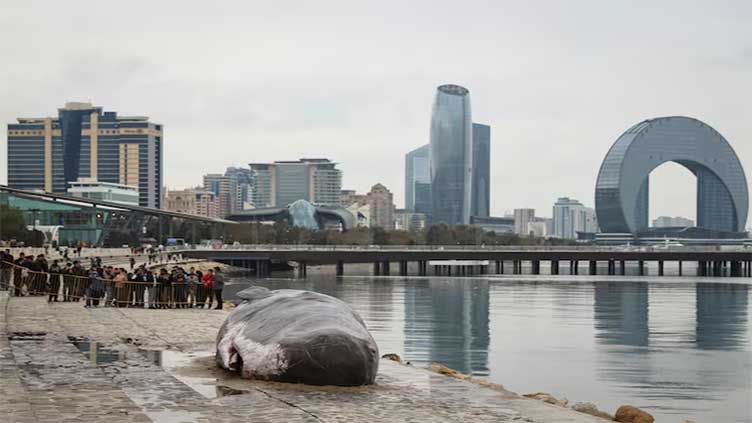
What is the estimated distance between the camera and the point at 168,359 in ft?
74.5

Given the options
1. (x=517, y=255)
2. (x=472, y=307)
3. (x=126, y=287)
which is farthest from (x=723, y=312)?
(x=517, y=255)

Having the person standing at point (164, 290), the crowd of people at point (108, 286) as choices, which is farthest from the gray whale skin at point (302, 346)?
the person standing at point (164, 290)

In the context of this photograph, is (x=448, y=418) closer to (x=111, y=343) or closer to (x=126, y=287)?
(x=111, y=343)

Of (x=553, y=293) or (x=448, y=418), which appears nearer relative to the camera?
(x=448, y=418)

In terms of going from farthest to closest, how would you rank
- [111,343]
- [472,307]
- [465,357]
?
[472,307]
[465,357]
[111,343]

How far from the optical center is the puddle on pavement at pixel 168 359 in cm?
1838

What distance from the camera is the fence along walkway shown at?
38.2 metres

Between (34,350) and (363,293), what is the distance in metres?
61.2

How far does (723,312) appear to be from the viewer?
204ft

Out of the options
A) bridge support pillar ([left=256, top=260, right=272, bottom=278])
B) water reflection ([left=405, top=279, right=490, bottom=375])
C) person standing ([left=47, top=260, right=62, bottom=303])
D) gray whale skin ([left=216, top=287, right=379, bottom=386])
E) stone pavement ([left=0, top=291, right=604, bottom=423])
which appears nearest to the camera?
stone pavement ([left=0, top=291, right=604, bottom=423])

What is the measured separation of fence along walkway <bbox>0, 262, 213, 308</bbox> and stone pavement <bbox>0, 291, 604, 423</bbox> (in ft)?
40.6

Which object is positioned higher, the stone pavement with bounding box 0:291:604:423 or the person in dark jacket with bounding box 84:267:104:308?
the person in dark jacket with bounding box 84:267:104:308

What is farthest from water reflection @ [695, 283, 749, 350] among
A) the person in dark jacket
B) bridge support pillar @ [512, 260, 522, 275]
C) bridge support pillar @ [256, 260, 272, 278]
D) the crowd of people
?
bridge support pillar @ [256, 260, 272, 278]

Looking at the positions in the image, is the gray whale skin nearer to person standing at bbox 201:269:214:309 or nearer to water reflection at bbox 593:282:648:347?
person standing at bbox 201:269:214:309
